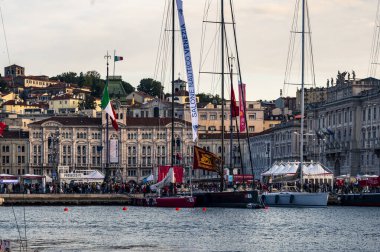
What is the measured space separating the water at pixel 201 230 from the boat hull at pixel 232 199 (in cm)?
57

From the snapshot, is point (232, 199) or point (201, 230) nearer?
point (201, 230)

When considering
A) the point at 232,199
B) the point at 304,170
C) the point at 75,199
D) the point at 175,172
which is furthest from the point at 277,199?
the point at 75,199

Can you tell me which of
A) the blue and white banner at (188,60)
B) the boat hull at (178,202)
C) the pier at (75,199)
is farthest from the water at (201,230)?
the pier at (75,199)

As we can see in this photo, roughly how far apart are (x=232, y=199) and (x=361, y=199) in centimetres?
1962

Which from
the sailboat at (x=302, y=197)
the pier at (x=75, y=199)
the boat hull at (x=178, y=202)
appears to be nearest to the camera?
the boat hull at (x=178, y=202)

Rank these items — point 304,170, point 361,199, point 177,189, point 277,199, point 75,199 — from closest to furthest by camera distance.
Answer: point 277,199, point 361,199, point 177,189, point 304,170, point 75,199

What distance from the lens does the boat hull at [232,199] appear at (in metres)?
89.7

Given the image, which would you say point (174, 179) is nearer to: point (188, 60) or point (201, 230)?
point (188, 60)

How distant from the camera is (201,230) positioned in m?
70.8

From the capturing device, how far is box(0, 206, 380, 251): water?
→ 59.5 meters

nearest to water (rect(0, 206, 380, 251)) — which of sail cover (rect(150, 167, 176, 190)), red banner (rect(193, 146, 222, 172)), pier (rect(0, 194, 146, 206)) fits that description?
sail cover (rect(150, 167, 176, 190))

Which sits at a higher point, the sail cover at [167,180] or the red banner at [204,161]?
the red banner at [204,161]

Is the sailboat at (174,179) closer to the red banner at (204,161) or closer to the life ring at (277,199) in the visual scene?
the red banner at (204,161)

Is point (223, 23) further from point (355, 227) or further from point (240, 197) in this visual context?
point (355, 227)
